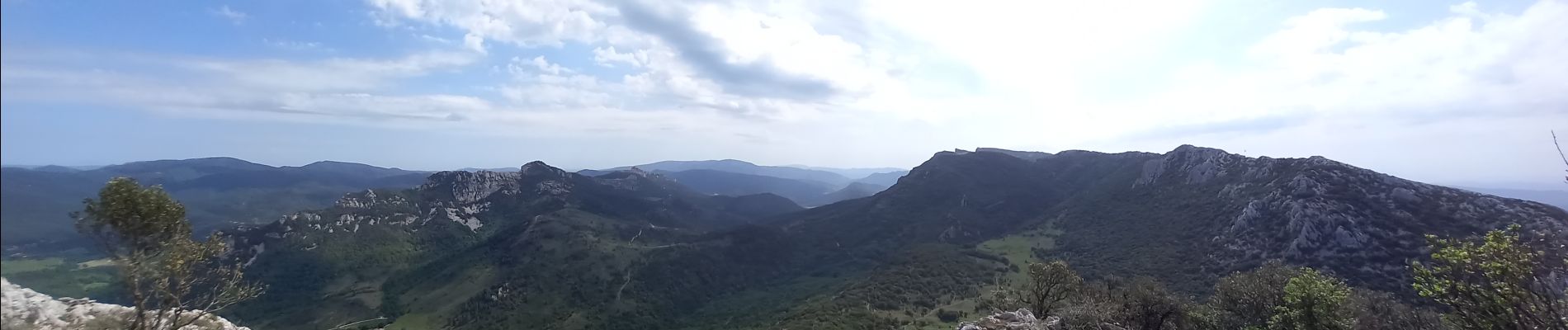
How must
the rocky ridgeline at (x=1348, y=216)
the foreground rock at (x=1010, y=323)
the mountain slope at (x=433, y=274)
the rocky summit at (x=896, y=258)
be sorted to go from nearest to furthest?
the foreground rock at (x=1010, y=323), the rocky ridgeline at (x=1348, y=216), the rocky summit at (x=896, y=258), the mountain slope at (x=433, y=274)

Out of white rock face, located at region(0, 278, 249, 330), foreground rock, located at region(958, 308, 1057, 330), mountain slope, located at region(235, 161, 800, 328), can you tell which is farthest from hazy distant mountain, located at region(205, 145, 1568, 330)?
white rock face, located at region(0, 278, 249, 330)

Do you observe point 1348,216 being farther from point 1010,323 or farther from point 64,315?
point 64,315

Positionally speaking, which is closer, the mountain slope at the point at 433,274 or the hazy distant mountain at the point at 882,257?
the hazy distant mountain at the point at 882,257

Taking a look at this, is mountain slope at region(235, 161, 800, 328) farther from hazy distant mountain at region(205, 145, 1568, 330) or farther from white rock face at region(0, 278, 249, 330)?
white rock face at region(0, 278, 249, 330)

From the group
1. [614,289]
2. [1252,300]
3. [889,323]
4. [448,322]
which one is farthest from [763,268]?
[1252,300]

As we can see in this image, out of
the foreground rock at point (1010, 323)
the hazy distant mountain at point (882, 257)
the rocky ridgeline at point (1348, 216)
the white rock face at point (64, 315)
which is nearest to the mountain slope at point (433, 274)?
the hazy distant mountain at point (882, 257)

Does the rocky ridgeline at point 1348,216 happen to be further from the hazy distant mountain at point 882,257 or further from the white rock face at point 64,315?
the white rock face at point 64,315

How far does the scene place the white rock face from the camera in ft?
97.2

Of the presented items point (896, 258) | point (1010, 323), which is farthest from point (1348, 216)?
point (1010, 323)

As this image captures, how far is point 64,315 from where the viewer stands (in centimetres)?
3206

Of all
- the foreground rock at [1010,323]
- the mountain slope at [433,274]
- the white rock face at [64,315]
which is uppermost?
the white rock face at [64,315]

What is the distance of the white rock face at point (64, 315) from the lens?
29.6 m

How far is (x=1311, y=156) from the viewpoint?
421 ft

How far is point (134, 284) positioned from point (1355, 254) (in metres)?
143
